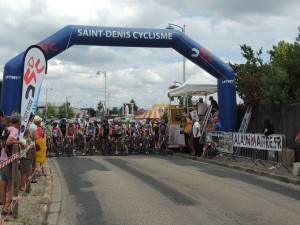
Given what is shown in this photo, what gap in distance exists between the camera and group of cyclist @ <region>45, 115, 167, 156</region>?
71.9ft

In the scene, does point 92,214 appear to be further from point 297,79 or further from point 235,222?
point 297,79

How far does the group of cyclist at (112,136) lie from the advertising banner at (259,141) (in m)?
6.35

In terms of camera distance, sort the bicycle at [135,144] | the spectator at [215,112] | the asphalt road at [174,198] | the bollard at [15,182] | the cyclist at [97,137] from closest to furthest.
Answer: the bollard at [15,182]
the asphalt road at [174,198]
the spectator at [215,112]
the cyclist at [97,137]
the bicycle at [135,144]

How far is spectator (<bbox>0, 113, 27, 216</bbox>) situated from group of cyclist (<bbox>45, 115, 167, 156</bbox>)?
13.4m

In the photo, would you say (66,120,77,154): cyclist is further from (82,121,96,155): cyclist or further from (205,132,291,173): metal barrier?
(205,132,291,173): metal barrier

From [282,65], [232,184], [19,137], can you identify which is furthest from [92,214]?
[282,65]

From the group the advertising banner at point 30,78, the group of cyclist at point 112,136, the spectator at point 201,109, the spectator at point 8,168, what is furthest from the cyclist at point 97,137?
the spectator at point 8,168

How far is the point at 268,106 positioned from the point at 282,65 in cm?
185

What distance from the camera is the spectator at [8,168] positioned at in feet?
24.1

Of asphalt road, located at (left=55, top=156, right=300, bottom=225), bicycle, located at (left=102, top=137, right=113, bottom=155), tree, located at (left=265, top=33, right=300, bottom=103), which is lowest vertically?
asphalt road, located at (left=55, top=156, right=300, bottom=225)

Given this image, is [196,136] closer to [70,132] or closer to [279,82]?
[279,82]

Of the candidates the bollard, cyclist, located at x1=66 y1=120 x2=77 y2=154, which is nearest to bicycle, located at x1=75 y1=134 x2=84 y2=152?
cyclist, located at x1=66 y1=120 x2=77 y2=154

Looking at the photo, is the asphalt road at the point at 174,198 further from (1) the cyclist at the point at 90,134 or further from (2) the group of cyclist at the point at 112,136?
(1) the cyclist at the point at 90,134

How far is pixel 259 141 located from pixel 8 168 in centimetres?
1011
